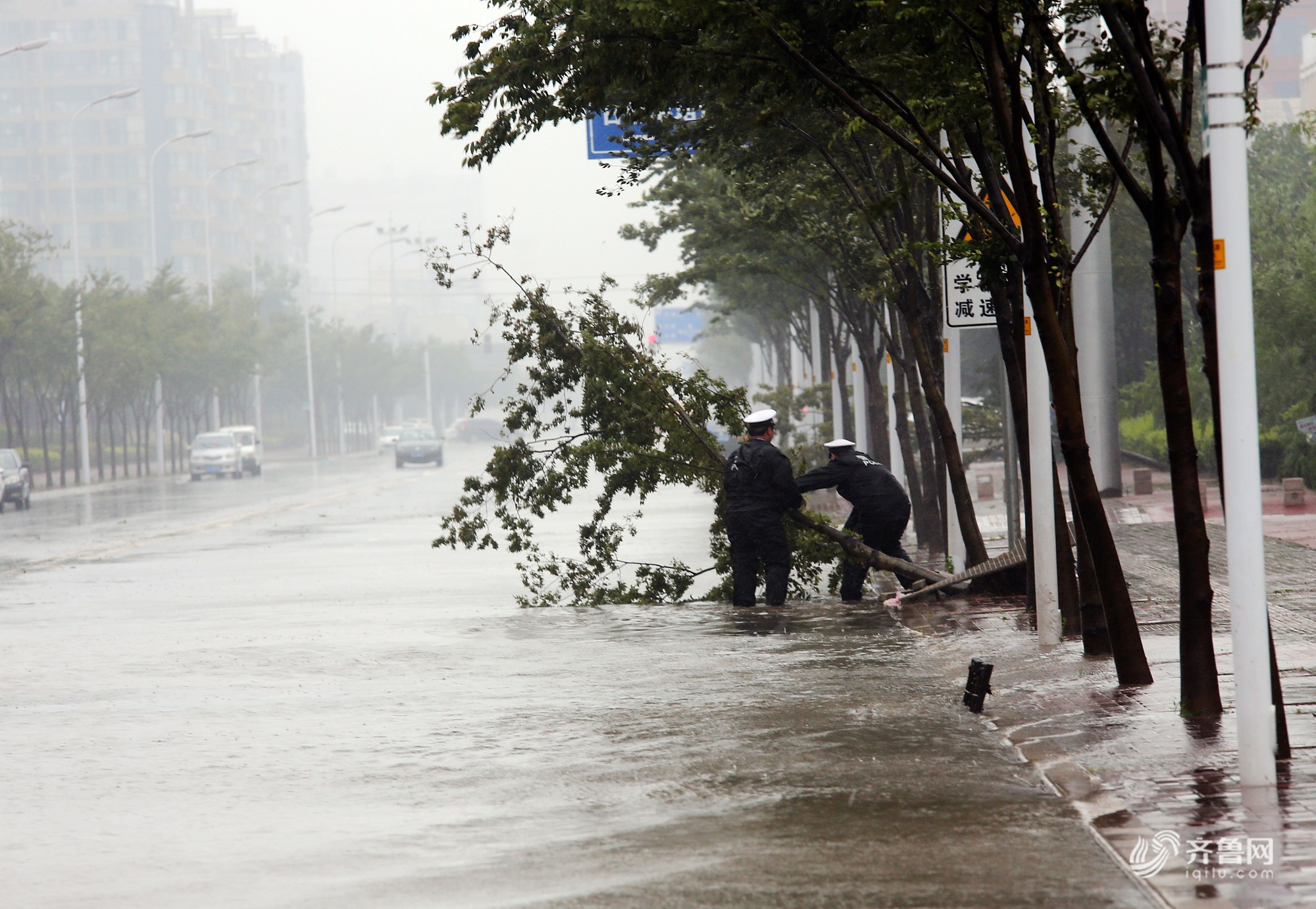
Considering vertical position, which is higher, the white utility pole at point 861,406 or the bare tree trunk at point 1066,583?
the white utility pole at point 861,406

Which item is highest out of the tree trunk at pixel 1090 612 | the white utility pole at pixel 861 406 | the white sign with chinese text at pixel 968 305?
the white sign with chinese text at pixel 968 305

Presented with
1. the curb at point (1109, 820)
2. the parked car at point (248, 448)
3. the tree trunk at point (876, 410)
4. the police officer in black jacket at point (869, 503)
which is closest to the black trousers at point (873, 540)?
the police officer in black jacket at point (869, 503)

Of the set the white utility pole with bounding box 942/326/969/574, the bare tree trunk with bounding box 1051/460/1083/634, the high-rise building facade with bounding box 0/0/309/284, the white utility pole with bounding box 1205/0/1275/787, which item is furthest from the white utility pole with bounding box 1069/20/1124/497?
the high-rise building facade with bounding box 0/0/309/284

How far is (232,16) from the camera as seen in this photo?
176750 mm

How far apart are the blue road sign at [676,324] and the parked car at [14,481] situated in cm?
4247

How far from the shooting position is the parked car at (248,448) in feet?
199

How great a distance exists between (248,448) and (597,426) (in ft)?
161

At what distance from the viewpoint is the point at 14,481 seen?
3825cm

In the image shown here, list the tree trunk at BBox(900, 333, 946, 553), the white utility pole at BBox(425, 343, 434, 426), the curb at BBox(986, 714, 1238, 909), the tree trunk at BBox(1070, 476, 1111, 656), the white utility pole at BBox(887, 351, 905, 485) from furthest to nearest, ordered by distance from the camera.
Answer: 1. the white utility pole at BBox(425, 343, 434, 426)
2. the white utility pole at BBox(887, 351, 905, 485)
3. the tree trunk at BBox(900, 333, 946, 553)
4. the tree trunk at BBox(1070, 476, 1111, 656)
5. the curb at BBox(986, 714, 1238, 909)

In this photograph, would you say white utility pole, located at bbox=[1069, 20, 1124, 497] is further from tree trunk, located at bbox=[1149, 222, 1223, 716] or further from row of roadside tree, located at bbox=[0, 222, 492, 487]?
row of roadside tree, located at bbox=[0, 222, 492, 487]

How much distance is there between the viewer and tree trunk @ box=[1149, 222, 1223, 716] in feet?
23.9

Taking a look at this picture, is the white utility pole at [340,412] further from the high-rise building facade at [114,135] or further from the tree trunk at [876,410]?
the tree trunk at [876,410]

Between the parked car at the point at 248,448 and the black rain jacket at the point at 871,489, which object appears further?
the parked car at the point at 248,448

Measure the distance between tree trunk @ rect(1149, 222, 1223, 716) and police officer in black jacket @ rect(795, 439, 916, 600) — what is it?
6.24m
